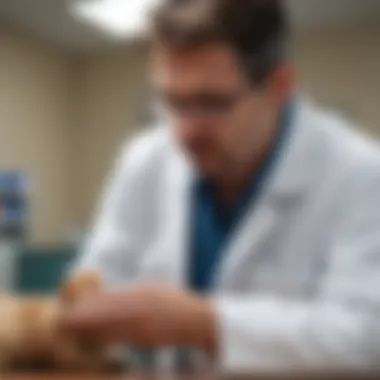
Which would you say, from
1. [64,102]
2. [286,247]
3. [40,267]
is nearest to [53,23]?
[64,102]

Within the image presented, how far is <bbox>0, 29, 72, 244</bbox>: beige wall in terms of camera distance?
2.23 metres

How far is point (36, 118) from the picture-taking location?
7.43 ft

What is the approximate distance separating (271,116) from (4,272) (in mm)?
596

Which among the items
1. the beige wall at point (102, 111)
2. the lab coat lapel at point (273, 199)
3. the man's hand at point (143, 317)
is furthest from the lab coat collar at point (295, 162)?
the beige wall at point (102, 111)

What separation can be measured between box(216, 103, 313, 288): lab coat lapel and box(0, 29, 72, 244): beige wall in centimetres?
141

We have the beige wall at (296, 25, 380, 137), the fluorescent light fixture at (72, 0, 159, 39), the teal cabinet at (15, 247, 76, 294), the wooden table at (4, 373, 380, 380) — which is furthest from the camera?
the beige wall at (296, 25, 380, 137)

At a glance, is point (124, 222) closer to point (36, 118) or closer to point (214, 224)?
point (214, 224)

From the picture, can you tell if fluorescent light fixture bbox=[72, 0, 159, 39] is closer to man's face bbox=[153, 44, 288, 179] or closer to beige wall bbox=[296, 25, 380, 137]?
beige wall bbox=[296, 25, 380, 137]

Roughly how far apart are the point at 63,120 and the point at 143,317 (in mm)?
1704

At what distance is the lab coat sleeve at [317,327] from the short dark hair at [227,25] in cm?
21

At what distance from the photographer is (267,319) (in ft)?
2.39

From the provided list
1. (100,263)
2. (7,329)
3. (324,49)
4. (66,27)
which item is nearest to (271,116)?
(100,263)

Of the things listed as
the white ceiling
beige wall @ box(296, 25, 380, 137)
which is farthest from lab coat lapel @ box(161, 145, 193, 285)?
beige wall @ box(296, 25, 380, 137)

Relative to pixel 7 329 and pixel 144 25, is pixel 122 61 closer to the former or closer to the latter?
pixel 144 25
